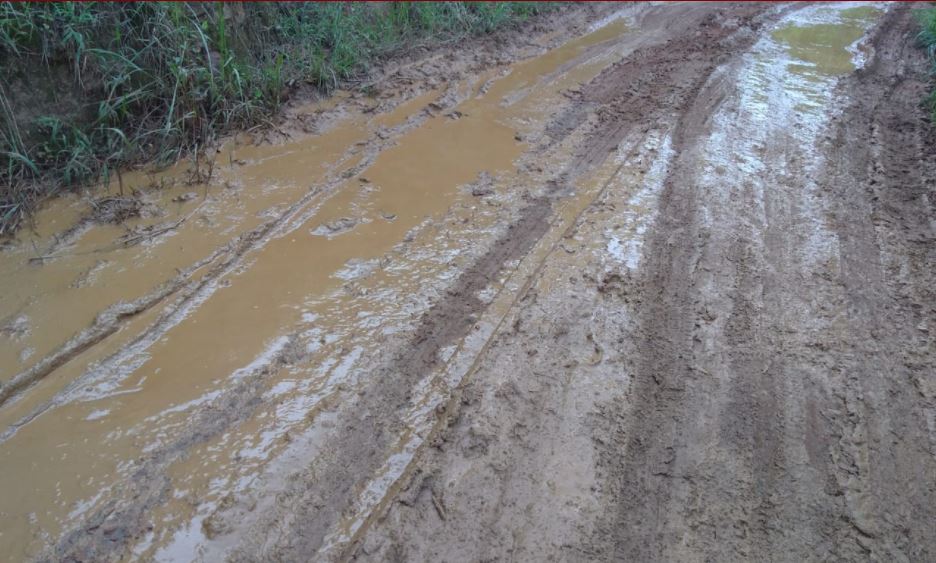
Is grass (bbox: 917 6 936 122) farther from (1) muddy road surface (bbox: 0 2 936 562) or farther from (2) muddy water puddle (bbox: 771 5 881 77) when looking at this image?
(1) muddy road surface (bbox: 0 2 936 562)

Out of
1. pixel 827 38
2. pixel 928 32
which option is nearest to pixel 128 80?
pixel 827 38

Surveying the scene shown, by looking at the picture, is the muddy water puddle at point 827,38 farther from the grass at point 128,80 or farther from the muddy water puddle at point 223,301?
the grass at point 128,80

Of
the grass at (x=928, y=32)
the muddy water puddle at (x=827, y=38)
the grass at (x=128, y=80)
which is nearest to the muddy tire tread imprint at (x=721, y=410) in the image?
the muddy water puddle at (x=827, y=38)

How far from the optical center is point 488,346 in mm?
2846

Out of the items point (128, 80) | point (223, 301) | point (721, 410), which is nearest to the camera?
point (721, 410)

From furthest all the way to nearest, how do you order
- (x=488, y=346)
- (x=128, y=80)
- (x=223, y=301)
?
(x=128, y=80) → (x=223, y=301) → (x=488, y=346)

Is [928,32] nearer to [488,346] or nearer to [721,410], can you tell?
[721,410]

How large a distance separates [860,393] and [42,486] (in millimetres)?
3404

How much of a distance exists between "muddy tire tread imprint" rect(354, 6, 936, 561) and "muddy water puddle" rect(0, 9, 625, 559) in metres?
0.71

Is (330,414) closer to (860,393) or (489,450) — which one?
(489,450)

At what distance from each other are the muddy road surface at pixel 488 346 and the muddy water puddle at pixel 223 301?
2cm

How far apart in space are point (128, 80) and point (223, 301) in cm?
230

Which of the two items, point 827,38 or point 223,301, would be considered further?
point 827,38

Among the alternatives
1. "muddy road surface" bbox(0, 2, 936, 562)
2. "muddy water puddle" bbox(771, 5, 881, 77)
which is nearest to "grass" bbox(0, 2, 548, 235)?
"muddy road surface" bbox(0, 2, 936, 562)
